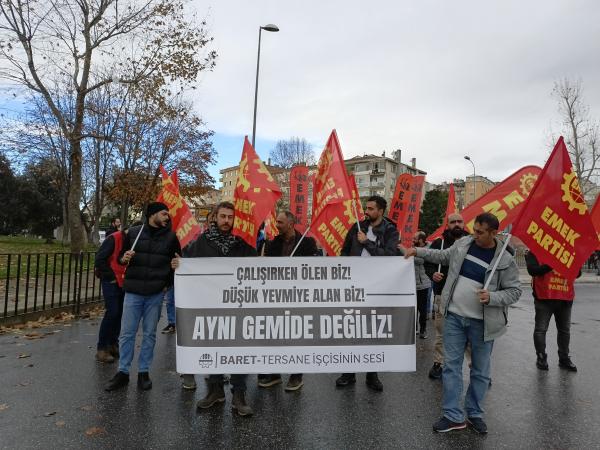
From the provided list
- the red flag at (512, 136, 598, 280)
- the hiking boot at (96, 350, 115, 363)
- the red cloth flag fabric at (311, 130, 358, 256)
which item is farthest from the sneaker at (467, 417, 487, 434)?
the hiking boot at (96, 350, 115, 363)

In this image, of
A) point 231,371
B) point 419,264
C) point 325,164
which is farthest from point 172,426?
point 419,264

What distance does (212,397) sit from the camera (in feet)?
14.4

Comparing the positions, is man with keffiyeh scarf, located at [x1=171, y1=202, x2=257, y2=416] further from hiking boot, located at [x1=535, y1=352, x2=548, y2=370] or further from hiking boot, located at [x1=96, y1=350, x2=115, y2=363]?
hiking boot, located at [x1=535, y1=352, x2=548, y2=370]

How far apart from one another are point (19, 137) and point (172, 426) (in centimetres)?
1884

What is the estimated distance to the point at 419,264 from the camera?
27.4 feet

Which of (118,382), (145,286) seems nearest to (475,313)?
(145,286)

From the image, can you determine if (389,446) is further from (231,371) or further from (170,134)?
(170,134)

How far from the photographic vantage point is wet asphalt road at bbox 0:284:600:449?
371 cm

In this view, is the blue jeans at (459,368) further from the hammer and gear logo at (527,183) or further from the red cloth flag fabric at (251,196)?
the red cloth flag fabric at (251,196)

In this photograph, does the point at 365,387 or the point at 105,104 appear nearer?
the point at 365,387

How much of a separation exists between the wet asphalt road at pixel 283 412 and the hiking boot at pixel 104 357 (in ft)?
0.42

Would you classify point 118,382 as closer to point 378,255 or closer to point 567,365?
point 378,255

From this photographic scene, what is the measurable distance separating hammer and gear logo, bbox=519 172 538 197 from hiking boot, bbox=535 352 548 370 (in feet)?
7.76

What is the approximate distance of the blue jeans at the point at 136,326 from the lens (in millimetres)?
4895
